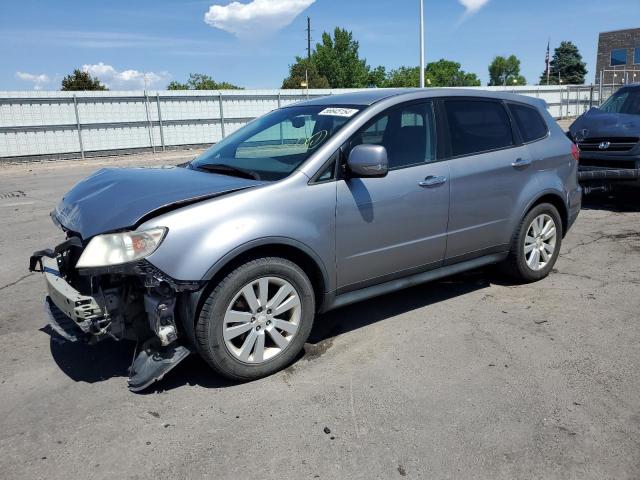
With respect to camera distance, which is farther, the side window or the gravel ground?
the side window

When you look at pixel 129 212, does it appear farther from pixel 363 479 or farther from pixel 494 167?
pixel 494 167

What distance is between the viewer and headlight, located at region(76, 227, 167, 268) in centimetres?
312

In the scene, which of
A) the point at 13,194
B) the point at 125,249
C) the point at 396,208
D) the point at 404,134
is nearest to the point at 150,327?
the point at 125,249

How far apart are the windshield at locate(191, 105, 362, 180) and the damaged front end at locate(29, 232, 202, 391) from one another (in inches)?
39.9

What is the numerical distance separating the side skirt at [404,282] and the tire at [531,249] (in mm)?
138

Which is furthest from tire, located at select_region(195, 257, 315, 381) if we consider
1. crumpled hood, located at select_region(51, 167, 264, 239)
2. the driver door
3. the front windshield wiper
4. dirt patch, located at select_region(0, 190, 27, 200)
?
dirt patch, located at select_region(0, 190, 27, 200)

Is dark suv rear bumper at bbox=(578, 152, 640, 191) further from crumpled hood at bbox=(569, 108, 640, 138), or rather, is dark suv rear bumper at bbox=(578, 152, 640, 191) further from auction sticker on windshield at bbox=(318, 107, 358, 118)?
auction sticker on windshield at bbox=(318, 107, 358, 118)

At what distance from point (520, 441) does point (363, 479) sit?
34.0 inches

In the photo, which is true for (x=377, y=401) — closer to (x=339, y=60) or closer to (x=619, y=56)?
(x=619, y=56)

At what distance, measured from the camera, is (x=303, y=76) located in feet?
229

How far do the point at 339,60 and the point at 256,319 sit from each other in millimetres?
79275

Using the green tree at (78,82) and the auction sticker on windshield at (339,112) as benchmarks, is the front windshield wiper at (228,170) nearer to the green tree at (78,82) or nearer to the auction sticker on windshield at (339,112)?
the auction sticker on windshield at (339,112)

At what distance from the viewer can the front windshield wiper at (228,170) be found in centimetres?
379

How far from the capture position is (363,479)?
2.57m
